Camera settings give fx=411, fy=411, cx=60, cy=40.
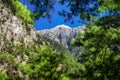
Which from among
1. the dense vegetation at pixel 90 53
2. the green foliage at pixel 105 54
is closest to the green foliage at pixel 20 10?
the dense vegetation at pixel 90 53

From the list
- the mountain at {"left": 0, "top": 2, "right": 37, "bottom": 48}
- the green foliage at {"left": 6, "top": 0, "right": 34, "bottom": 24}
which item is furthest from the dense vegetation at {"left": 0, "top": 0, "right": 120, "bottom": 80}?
the mountain at {"left": 0, "top": 2, "right": 37, "bottom": 48}

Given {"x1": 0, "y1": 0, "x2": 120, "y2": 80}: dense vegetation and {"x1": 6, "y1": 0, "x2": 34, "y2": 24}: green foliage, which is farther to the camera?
{"x1": 6, "y1": 0, "x2": 34, "y2": 24}: green foliage

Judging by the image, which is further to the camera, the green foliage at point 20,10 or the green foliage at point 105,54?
the green foliage at point 20,10

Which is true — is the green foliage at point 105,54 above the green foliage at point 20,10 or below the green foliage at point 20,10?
below

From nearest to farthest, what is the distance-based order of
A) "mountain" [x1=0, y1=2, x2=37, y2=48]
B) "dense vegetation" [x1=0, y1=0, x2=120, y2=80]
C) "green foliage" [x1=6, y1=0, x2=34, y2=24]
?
1. "dense vegetation" [x1=0, y1=0, x2=120, y2=80]
2. "green foliage" [x1=6, y1=0, x2=34, y2=24]
3. "mountain" [x1=0, y1=2, x2=37, y2=48]

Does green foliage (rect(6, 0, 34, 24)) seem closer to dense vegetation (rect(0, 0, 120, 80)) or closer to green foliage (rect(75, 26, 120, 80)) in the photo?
dense vegetation (rect(0, 0, 120, 80))

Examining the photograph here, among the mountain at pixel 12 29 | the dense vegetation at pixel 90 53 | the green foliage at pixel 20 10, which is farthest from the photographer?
the mountain at pixel 12 29

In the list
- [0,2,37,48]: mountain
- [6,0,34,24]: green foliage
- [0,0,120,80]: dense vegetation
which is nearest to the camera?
[0,0,120,80]: dense vegetation

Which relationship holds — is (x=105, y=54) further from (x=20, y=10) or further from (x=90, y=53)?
(x=20, y=10)

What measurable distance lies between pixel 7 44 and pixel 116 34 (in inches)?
5010

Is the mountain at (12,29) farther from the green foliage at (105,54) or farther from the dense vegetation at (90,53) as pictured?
the green foliage at (105,54)

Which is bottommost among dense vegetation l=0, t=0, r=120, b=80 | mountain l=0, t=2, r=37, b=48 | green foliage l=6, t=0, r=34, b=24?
dense vegetation l=0, t=0, r=120, b=80

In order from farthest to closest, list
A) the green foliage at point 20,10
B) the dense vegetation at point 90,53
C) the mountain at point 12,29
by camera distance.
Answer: the mountain at point 12,29, the green foliage at point 20,10, the dense vegetation at point 90,53

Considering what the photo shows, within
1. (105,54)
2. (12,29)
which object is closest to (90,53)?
(105,54)
